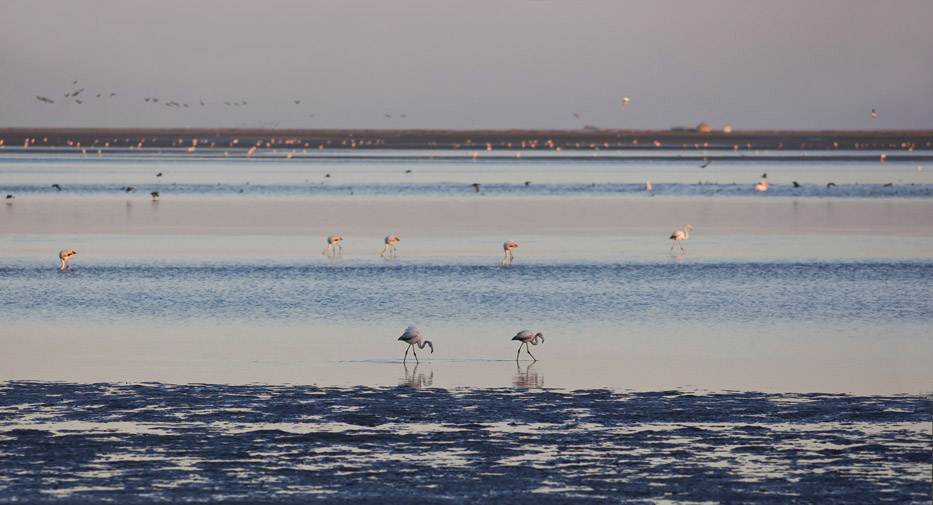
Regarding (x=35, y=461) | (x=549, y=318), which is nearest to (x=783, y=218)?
(x=549, y=318)

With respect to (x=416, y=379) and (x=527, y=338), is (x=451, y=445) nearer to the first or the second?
(x=416, y=379)

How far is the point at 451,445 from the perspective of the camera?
1163 cm

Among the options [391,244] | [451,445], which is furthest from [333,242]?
[451,445]

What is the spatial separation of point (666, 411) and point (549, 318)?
7926mm

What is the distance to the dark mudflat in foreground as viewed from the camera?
396 inches

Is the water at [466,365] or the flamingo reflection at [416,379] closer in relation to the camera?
the water at [466,365]

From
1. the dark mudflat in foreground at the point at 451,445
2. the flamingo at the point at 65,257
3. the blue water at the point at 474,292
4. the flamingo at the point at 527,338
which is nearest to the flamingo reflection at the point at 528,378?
the flamingo at the point at 527,338

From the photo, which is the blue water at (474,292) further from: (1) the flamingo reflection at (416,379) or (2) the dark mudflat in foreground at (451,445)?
(2) the dark mudflat in foreground at (451,445)

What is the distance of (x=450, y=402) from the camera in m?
13.8

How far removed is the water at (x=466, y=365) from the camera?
34.7 ft

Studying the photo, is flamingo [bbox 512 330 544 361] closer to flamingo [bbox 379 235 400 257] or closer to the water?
the water

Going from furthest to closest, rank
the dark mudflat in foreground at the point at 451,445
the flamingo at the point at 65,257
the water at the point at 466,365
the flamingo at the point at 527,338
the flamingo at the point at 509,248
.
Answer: the flamingo at the point at 509,248 < the flamingo at the point at 65,257 < the flamingo at the point at 527,338 < the water at the point at 466,365 < the dark mudflat in foreground at the point at 451,445

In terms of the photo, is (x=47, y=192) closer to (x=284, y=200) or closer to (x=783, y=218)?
(x=284, y=200)

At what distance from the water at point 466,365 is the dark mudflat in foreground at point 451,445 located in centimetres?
4
